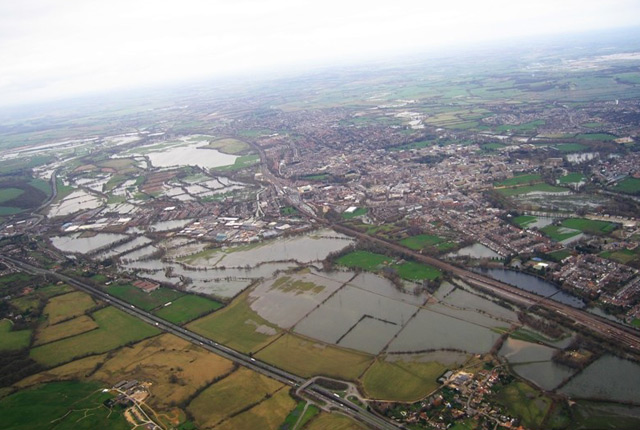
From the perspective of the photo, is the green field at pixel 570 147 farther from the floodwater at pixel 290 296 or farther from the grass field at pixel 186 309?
the grass field at pixel 186 309

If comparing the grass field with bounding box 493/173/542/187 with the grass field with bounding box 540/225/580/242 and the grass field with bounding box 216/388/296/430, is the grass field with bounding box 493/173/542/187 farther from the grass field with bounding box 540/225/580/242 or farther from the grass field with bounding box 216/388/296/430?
the grass field with bounding box 216/388/296/430

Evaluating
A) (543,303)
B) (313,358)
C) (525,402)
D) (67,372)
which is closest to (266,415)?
(313,358)

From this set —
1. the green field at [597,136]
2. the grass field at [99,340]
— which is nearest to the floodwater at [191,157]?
the grass field at [99,340]

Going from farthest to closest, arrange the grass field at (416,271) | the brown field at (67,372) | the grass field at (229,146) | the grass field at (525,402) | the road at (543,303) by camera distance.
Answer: the grass field at (229,146)
the grass field at (416,271)
the brown field at (67,372)
the road at (543,303)
the grass field at (525,402)

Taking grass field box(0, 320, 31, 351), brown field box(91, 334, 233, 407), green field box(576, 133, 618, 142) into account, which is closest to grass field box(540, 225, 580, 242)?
brown field box(91, 334, 233, 407)

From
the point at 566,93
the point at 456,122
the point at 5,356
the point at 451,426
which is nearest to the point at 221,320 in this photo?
the point at 5,356

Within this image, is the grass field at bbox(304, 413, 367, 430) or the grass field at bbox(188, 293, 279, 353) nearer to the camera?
the grass field at bbox(304, 413, 367, 430)

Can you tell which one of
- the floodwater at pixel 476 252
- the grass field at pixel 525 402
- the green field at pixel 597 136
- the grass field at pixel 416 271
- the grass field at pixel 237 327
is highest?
the green field at pixel 597 136
